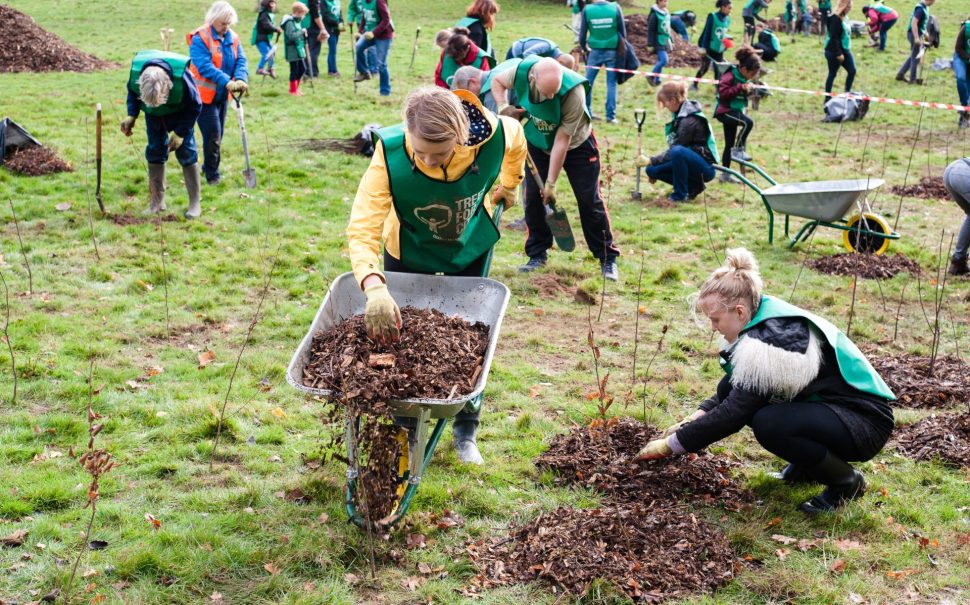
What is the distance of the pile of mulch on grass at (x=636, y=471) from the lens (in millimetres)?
3922

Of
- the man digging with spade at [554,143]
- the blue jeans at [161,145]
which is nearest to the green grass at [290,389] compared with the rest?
the man digging with spade at [554,143]

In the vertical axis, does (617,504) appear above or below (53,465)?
above

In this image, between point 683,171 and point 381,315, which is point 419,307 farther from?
point 683,171

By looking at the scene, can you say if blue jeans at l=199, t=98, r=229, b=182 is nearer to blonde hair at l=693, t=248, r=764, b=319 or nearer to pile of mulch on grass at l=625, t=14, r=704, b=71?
blonde hair at l=693, t=248, r=764, b=319

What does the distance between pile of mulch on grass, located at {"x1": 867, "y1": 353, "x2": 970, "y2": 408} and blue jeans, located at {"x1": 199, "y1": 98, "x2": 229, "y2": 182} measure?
6.27m

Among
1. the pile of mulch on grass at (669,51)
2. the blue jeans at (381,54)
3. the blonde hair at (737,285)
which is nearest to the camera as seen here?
the blonde hair at (737,285)

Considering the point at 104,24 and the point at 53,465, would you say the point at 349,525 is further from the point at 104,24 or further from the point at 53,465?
the point at 104,24

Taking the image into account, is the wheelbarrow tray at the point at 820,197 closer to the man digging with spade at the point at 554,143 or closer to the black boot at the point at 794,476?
the man digging with spade at the point at 554,143

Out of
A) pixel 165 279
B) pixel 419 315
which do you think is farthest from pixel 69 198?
pixel 419 315

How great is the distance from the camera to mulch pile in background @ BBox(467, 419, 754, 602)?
3305 millimetres

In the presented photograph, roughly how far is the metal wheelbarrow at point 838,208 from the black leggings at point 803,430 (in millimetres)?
3880

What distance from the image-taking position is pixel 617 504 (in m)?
3.58

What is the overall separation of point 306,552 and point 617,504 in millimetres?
1257

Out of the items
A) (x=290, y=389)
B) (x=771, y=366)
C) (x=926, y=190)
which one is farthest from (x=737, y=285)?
(x=926, y=190)
